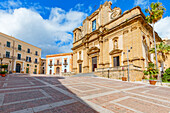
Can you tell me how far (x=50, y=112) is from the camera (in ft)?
8.32

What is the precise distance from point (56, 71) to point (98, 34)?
77.3 feet

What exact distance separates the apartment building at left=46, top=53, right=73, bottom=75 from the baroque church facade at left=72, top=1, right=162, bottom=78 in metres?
6.04

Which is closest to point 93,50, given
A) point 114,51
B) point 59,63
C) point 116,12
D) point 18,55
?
point 114,51

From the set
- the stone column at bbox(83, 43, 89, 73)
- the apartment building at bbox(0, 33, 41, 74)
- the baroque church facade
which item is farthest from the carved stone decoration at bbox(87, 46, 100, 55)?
the apartment building at bbox(0, 33, 41, 74)

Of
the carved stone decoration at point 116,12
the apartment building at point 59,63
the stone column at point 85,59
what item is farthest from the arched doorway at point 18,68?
the carved stone decoration at point 116,12

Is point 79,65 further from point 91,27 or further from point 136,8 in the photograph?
point 136,8

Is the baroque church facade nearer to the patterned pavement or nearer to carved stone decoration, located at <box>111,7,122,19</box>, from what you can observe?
carved stone decoration, located at <box>111,7,122,19</box>

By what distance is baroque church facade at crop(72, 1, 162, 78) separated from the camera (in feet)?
49.8

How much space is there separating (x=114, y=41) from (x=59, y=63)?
24.8 metres

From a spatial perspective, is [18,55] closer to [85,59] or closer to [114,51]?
[85,59]

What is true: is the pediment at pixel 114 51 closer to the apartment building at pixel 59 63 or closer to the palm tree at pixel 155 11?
the palm tree at pixel 155 11

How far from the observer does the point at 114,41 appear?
62.0 feet

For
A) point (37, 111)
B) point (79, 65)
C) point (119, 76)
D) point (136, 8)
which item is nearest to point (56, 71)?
point (79, 65)

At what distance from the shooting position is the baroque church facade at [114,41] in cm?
1516
